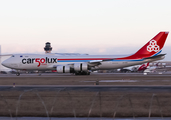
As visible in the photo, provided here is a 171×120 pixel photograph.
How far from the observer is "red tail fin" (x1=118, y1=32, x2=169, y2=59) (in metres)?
50.2

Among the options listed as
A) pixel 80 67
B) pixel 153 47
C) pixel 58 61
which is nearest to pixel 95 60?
pixel 80 67

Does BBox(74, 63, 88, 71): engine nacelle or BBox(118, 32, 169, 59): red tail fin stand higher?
BBox(118, 32, 169, 59): red tail fin

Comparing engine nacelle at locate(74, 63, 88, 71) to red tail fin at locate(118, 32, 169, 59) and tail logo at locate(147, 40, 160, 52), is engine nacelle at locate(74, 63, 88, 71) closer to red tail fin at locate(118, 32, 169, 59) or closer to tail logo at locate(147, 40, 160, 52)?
red tail fin at locate(118, 32, 169, 59)

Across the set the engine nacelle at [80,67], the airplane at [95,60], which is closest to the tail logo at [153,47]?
the airplane at [95,60]

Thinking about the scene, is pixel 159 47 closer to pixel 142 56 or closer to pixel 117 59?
pixel 142 56

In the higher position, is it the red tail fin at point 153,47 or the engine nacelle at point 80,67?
the red tail fin at point 153,47

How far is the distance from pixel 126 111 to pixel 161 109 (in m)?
2.24

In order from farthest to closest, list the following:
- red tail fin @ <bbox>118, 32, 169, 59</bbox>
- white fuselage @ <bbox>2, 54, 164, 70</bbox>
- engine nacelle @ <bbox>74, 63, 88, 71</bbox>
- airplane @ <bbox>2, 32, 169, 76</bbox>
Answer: white fuselage @ <bbox>2, 54, 164, 70</bbox>, red tail fin @ <bbox>118, 32, 169, 59</bbox>, airplane @ <bbox>2, 32, 169, 76</bbox>, engine nacelle @ <bbox>74, 63, 88, 71</bbox>

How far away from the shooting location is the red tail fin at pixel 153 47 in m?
50.2

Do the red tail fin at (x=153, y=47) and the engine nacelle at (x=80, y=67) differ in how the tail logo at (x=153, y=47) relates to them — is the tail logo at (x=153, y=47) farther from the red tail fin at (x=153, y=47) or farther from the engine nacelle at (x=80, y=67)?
the engine nacelle at (x=80, y=67)

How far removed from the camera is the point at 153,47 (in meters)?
50.3

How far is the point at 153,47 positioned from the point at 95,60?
1236cm

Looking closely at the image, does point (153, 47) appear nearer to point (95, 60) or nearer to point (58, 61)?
point (95, 60)

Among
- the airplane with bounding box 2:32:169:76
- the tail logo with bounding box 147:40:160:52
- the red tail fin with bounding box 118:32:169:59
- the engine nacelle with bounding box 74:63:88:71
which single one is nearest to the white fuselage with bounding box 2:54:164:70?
the airplane with bounding box 2:32:169:76
